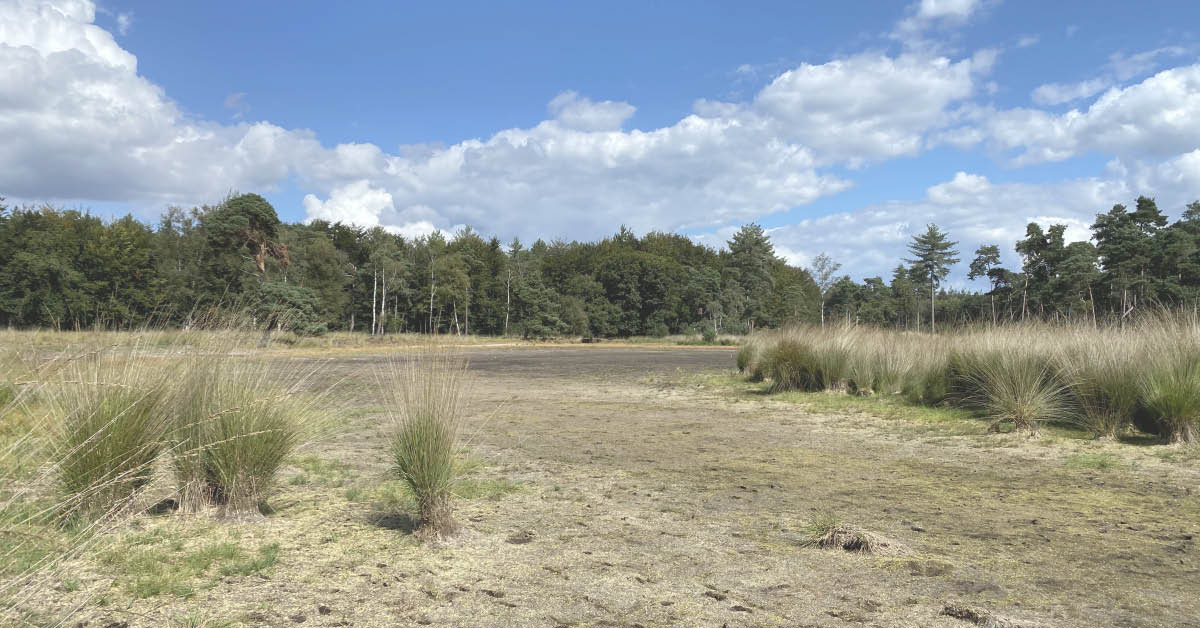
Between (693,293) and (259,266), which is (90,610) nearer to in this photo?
(259,266)

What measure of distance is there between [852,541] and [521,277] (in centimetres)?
6899

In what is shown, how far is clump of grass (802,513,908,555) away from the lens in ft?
14.5

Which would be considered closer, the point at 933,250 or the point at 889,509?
the point at 889,509

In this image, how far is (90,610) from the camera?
3.26 m

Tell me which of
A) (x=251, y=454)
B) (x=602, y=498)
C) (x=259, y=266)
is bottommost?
(x=602, y=498)

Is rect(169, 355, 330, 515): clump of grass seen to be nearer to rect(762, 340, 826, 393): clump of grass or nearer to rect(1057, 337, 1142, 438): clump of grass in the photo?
rect(1057, 337, 1142, 438): clump of grass

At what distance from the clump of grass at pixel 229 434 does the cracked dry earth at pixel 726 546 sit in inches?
9.2

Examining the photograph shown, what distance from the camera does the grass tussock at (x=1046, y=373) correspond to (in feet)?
28.1

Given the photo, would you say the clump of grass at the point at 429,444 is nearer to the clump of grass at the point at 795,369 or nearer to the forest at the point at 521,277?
the forest at the point at 521,277

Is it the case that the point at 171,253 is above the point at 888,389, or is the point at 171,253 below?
above

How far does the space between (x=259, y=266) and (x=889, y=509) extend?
37457 millimetres

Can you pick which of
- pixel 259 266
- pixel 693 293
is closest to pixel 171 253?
pixel 259 266

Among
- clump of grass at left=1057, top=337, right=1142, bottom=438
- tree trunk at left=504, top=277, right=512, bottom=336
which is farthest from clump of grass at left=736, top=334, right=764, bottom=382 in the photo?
tree trunk at left=504, top=277, right=512, bottom=336

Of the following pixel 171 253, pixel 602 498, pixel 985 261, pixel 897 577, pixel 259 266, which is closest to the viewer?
pixel 897 577
